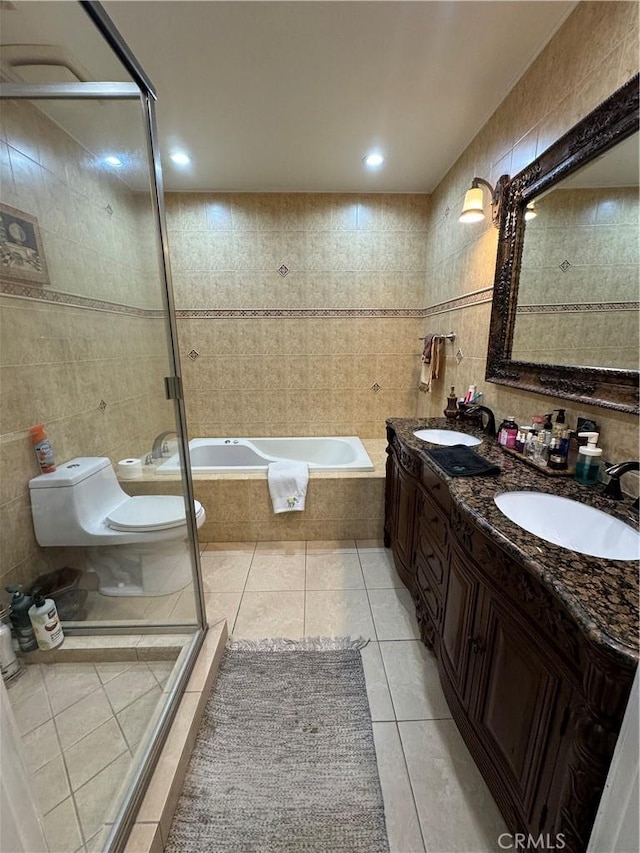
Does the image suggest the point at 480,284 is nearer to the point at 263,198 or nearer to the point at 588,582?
the point at 588,582

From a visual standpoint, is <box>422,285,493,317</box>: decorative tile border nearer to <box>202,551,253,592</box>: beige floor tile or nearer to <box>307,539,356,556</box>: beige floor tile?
<box>307,539,356,556</box>: beige floor tile

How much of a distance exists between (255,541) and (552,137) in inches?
106

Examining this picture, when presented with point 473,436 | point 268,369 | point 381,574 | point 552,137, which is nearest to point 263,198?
point 268,369

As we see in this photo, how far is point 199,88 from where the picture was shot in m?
1.67

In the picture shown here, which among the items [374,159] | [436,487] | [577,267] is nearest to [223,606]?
[436,487]

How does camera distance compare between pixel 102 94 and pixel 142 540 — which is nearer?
pixel 102 94

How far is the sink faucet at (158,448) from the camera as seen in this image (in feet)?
5.68

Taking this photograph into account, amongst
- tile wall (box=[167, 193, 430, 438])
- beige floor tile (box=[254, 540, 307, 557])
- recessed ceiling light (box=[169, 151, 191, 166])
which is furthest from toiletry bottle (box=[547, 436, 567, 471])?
recessed ceiling light (box=[169, 151, 191, 166])

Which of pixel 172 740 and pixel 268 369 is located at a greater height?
pixel 268 369

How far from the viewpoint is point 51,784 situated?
1.01 m

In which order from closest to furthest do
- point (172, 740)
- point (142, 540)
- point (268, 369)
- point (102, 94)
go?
point (172, 740) < point (102, 94) < point (142, 540) < point (268, 369)

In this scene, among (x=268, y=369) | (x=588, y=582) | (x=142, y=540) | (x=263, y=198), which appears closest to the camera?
(x=588, y=582)

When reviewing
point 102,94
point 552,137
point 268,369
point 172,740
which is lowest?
point 172,740

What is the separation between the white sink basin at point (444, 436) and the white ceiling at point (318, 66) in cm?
169
